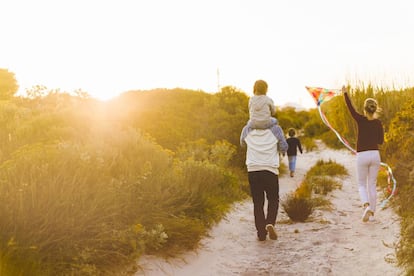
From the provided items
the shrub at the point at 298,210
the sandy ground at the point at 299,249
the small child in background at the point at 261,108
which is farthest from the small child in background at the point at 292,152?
the small child in background at the point at 261,108

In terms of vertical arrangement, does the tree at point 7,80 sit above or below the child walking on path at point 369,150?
above

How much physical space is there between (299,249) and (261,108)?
212 cm

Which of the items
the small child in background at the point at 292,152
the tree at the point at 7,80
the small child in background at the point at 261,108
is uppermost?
the tree at the point at 7,80

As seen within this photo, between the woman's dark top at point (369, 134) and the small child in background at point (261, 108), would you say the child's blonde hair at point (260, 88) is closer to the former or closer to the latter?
the small child in background at point (261, 108)

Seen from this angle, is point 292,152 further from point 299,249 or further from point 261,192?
point 299,249

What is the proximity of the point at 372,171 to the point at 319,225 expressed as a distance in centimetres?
135

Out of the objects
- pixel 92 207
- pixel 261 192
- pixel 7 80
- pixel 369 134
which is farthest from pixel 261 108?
pixel 7 80

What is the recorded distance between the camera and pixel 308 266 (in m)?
6.32

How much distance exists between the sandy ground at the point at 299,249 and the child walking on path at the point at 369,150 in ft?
1.62

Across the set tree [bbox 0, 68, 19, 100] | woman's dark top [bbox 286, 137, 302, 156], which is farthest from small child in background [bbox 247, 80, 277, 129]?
tree [bbox 0, 68, 19, 100]

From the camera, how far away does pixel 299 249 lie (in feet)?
23.3

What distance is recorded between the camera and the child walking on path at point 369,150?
7.88 m

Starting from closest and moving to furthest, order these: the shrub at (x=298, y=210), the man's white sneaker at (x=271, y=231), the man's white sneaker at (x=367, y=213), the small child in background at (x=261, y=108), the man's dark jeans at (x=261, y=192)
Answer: the small child in background at (x=261, y=108) < the man's dark jeans at (x=261, y=192) < the man's white sneaker at (x=271, y=231) < the man's white sneaker at (x=367, y=213) < the shrub at (x=298, y=210)

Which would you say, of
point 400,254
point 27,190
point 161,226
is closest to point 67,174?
point 27,190
